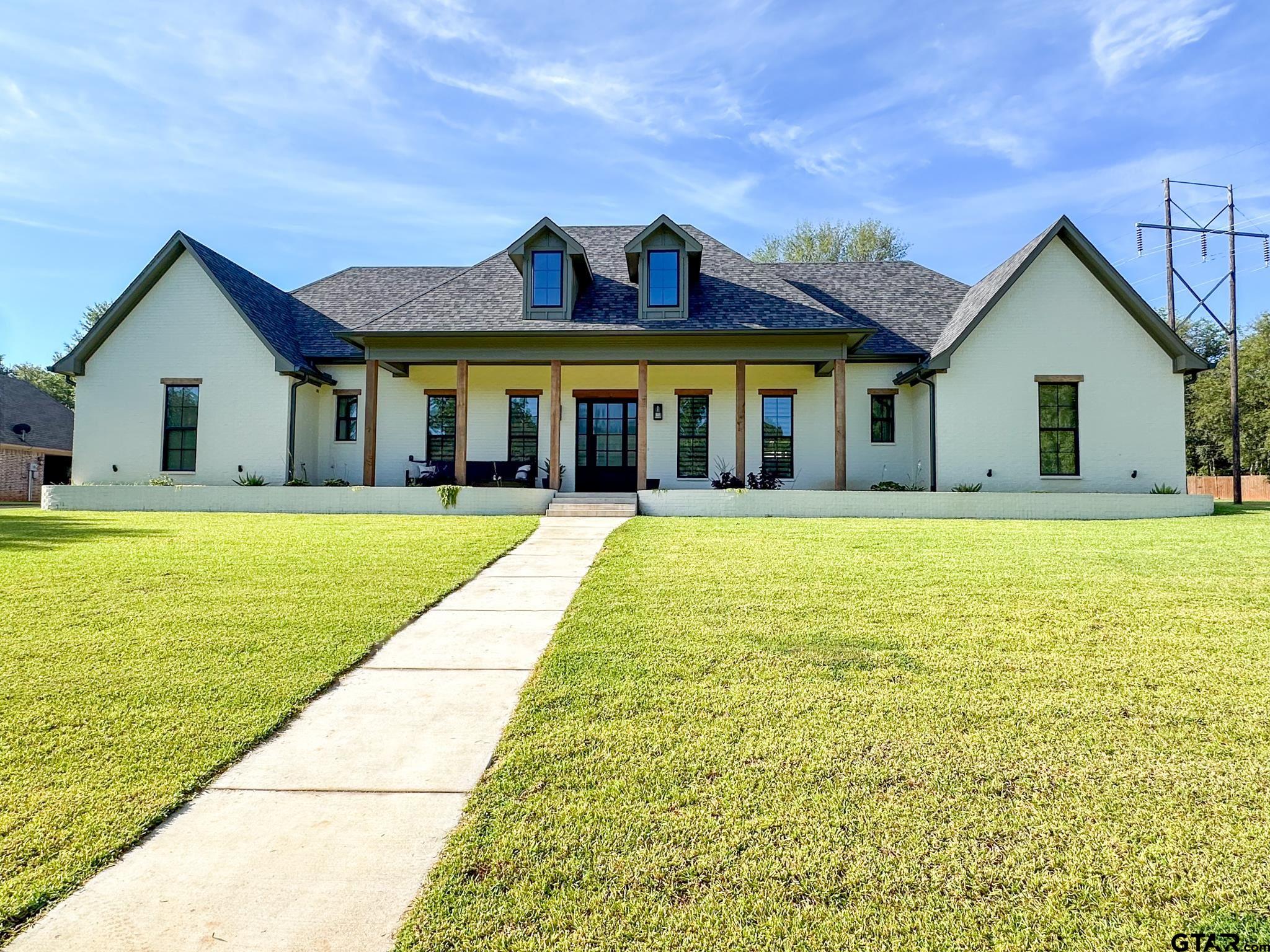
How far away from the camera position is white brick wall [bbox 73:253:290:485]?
670 inches

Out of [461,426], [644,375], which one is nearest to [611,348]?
[644,375]

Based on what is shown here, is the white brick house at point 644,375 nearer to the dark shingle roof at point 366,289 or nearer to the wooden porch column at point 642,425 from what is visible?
the wooden porch column at point 642,425

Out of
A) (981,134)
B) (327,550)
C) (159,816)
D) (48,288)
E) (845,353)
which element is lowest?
(159,816)

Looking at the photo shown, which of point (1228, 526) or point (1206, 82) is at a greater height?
point (1206, 82)

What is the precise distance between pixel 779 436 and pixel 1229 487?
2584 centimetres

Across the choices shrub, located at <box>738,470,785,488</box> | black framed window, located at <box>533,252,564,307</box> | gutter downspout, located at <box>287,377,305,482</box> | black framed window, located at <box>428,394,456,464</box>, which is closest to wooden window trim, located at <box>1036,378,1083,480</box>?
shrub, located at <box>738,470,785,488</box>

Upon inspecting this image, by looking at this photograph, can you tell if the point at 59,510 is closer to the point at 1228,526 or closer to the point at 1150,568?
the point at 1150,568

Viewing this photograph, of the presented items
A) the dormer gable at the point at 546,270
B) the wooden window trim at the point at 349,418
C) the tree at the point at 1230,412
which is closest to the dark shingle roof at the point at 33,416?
the wooden window trim at the point at 349,418

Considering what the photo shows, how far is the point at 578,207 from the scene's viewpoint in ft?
73.6

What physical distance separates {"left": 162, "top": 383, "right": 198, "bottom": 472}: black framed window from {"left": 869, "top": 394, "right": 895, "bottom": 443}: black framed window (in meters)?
18.1

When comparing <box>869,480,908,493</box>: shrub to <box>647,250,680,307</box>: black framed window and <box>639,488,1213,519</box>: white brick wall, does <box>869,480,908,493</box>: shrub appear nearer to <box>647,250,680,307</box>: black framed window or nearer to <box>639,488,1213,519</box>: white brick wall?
<box>639,488,1213,519</box>: white brick wall

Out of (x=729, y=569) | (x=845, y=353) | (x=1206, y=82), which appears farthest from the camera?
(x=845, y=353)

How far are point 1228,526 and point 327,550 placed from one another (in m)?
14.6

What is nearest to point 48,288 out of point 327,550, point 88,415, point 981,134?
point 88,415
